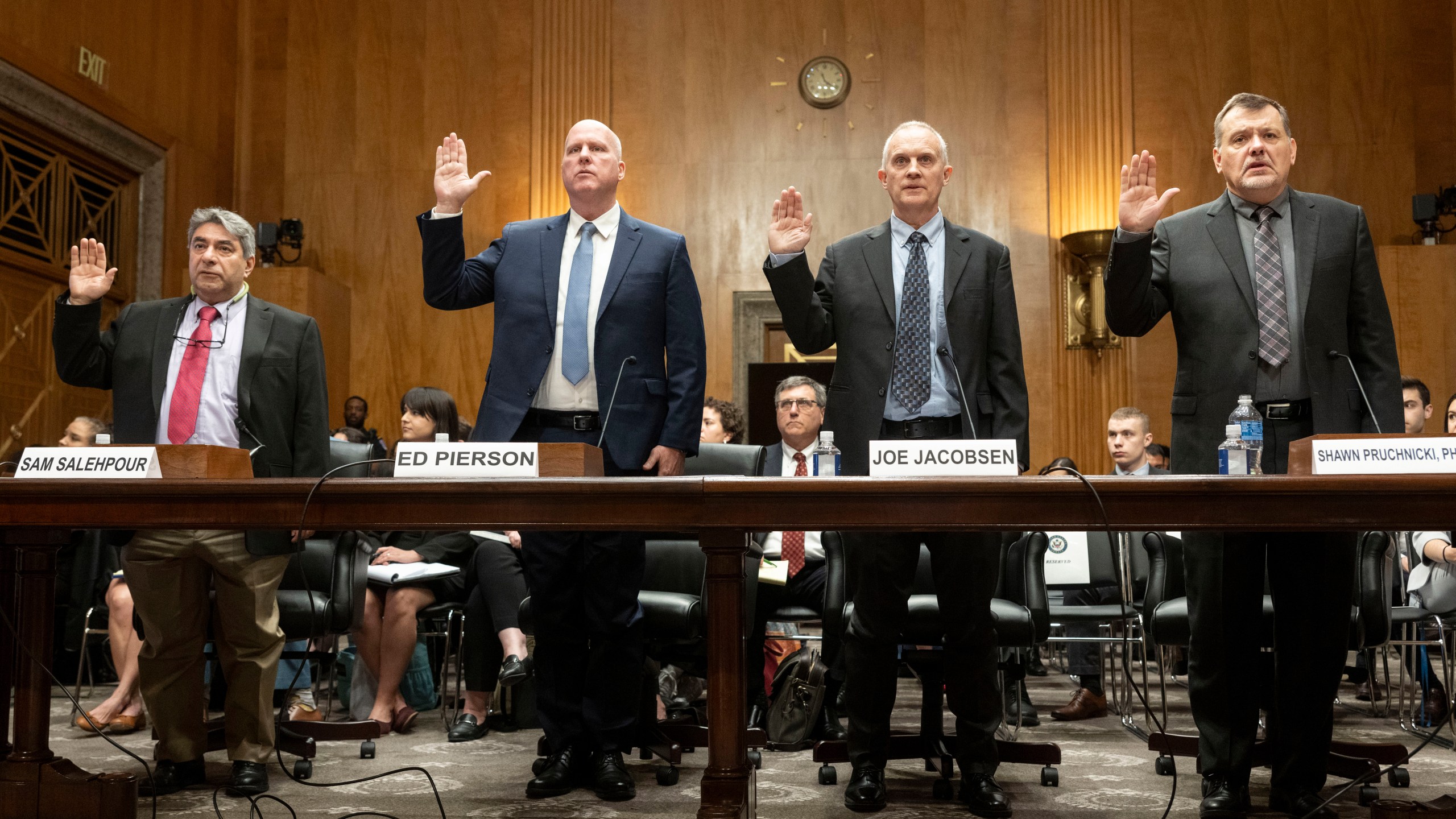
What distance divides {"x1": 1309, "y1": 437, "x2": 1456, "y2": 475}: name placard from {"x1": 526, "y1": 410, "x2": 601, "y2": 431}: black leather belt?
1546 millimetres

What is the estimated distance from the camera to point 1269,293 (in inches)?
100

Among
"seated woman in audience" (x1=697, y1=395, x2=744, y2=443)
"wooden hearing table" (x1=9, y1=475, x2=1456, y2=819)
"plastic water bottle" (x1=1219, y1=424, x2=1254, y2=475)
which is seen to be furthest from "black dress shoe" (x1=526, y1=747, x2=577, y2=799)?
"seated woman in audience" (x1=697, y1=395, x2=744, y2=443)

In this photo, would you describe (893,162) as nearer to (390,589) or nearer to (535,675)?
(535,675)

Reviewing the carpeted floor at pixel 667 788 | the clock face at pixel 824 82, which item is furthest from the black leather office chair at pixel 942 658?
the clock face at pixel 824 82

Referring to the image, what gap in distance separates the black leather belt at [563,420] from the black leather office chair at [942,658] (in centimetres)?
81

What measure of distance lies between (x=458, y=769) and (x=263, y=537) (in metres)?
0.82

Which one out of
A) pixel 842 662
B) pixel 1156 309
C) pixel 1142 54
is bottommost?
pixel 842 662

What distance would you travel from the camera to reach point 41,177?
6.62 meters

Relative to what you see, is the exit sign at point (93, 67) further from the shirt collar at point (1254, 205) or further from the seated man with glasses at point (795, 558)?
the shirt collar at point (1254, 205)

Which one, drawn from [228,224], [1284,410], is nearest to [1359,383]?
[1284,410]

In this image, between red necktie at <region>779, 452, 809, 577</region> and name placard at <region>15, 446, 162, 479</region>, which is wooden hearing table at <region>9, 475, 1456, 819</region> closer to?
name placard at <region>15, 446, 162, 479</region>

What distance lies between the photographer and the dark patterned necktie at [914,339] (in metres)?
2.72

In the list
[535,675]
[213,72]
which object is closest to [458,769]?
[535,675]

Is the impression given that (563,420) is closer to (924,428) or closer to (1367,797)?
(924,428)
